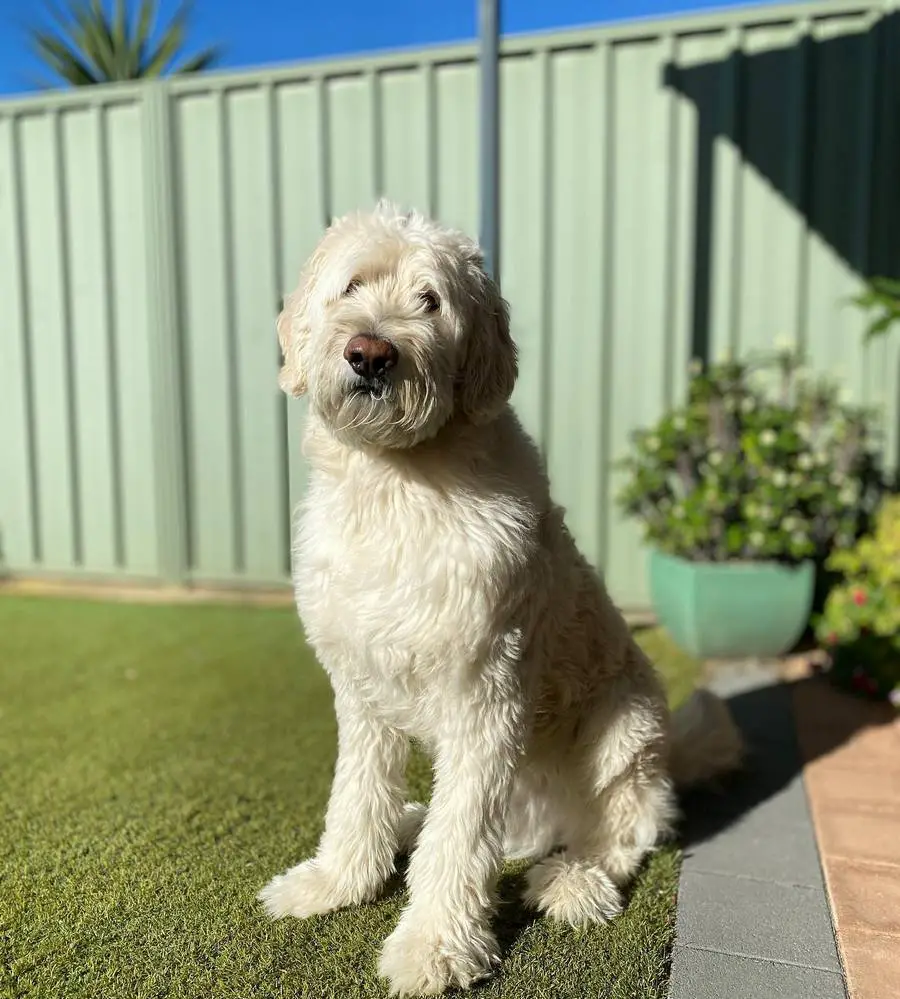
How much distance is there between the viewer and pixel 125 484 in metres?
5.91

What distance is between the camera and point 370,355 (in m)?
1.78

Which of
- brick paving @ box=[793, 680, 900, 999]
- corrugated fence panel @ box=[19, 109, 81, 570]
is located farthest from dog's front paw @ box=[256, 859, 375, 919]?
corrugated fence panel @ box=[19, 109, 81, 570]

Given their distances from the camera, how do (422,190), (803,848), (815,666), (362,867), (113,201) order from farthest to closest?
(113,201)
(422,190)
(815,666)
(803,848)
(362,867)

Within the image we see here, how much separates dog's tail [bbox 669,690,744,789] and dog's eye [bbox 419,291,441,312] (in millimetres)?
1741

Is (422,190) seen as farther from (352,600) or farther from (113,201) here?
(352,600)

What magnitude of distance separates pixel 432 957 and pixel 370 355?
139 centimetres

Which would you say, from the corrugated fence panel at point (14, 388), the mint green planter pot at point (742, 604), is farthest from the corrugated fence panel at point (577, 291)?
the corrugated fence panel at point (14, 388)

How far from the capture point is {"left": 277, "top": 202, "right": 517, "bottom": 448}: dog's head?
1821mm

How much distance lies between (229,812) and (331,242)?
1.91 metres

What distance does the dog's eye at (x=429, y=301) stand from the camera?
1.93 m

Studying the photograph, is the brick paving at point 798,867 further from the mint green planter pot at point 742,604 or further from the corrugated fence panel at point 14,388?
the corrugated fence panel at point 14,388

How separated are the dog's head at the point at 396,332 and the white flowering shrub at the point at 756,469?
8.46 feet

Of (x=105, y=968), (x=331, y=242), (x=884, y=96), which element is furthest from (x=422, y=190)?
(x=105, y=968)

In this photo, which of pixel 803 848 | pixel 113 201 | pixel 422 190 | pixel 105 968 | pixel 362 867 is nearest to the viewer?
pixel 105 968
